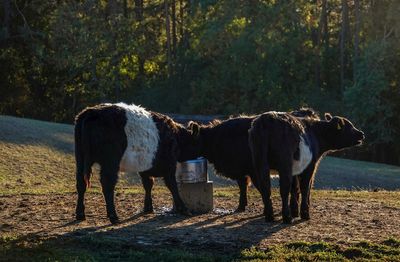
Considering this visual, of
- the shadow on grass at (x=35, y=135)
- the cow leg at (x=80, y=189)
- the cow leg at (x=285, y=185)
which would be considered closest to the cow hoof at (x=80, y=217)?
the cow leg at (x=80, y=189)

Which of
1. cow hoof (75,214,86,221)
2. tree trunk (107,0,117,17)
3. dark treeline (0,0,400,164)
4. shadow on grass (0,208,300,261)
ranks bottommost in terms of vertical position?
shadow on grass (0,208,300,261)

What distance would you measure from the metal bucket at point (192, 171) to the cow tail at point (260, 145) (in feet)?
4.63

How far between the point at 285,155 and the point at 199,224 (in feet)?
5.61

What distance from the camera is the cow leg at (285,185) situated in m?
12.0

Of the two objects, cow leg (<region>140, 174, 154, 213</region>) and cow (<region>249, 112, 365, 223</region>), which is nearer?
cow (<region>249, 112, 365, 223</region>)

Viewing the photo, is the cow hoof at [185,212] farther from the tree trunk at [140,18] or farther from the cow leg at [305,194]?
the tree trunk at [140,18]

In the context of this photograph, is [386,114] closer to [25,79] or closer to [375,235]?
[25,79]

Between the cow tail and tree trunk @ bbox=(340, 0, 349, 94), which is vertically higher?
tree trunk @ bbox=(340, 0, 349, 94)

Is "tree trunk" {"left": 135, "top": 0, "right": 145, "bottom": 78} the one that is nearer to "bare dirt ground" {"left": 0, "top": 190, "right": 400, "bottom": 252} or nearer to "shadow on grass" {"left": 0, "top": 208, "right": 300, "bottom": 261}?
"bare dirt ground" {"left": 0, "top": 190, "right": 400, "bottom": 252}

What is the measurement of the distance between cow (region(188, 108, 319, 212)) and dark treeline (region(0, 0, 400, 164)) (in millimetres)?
26381

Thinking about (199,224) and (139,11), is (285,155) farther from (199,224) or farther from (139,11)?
(139,11)

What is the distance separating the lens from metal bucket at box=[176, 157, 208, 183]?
13141 millimetres

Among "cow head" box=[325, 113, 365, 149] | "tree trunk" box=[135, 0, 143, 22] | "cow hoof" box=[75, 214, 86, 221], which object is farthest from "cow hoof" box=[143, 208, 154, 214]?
"tree trunk" box=[135, 0, 143, 22]

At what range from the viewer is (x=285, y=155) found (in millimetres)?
11930
